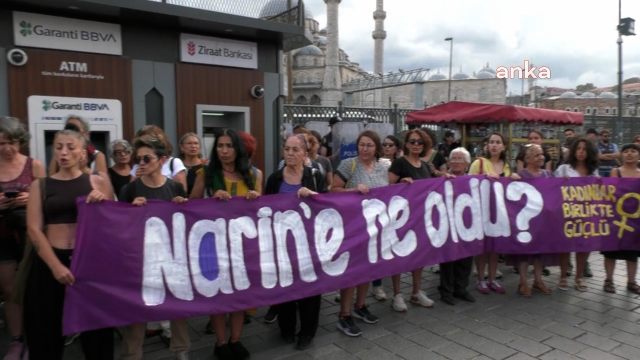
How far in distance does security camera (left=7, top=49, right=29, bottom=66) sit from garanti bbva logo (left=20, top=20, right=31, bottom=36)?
0.80ft

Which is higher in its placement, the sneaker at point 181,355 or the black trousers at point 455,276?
the black trousers at point 455,276

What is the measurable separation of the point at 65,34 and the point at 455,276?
5.80 meters

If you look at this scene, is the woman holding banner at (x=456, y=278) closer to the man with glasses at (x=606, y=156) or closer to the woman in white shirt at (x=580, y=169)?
the woman in white shirt at (x=580, y=169)

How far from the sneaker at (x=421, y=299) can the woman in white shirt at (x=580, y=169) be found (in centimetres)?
183

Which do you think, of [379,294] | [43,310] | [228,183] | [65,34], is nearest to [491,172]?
[379,294]

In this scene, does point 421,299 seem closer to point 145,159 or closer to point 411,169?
point 411,169

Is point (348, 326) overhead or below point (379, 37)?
below

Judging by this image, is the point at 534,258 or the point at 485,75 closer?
the point at 534,258

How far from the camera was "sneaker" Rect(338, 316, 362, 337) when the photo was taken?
4.36 m

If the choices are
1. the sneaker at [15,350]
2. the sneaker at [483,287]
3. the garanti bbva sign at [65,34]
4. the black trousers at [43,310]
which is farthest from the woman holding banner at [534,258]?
the garanti bbva sign at [65,34]

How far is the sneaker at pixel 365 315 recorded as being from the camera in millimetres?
4648

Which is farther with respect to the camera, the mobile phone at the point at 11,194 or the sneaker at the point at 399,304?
the sneaker at the point at 399,304

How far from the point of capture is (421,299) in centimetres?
514

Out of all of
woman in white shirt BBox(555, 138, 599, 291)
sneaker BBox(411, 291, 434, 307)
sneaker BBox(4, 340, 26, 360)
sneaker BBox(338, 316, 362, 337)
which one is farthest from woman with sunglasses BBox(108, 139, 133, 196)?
woman in white shirt BBox(555, 138, 599, 291)
